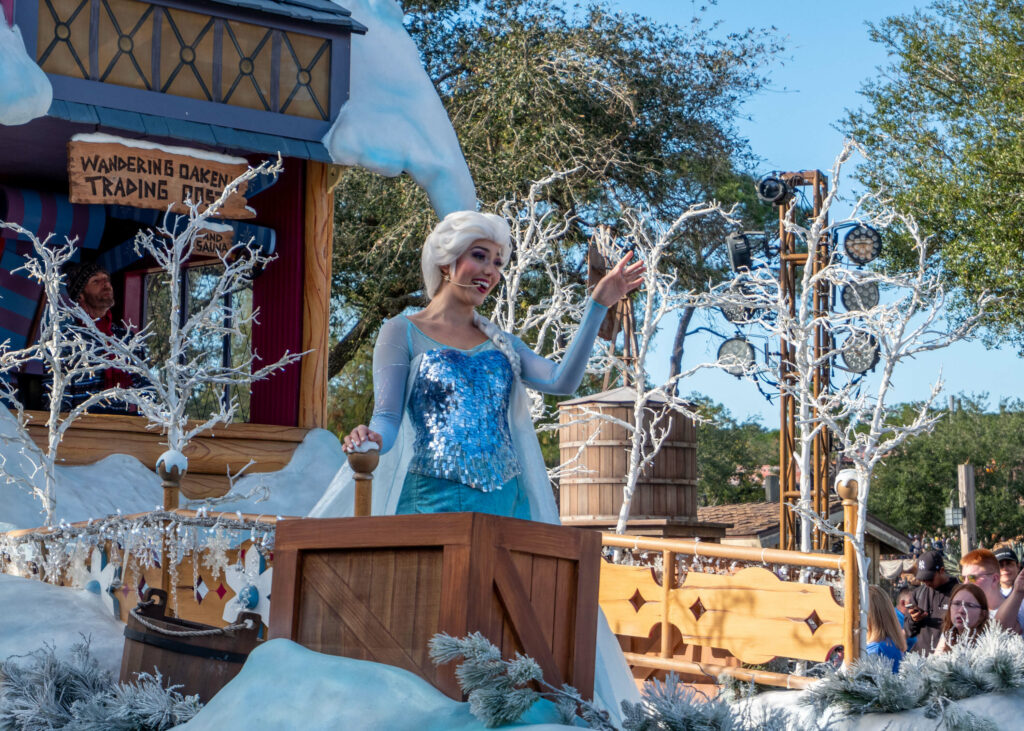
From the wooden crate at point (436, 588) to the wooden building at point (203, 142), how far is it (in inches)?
255

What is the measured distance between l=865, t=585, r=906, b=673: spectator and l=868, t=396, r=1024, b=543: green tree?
28.6 metres

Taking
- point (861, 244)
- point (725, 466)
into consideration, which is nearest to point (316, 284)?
point (861, 244)

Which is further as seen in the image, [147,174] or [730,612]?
[147,174]

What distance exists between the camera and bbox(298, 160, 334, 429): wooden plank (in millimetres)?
10117

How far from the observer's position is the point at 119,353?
7895 millimetres

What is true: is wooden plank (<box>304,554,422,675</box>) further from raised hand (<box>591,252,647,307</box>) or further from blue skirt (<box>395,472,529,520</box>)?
raised hand (<box>591,252,647,307</box>)

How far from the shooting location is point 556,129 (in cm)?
1683

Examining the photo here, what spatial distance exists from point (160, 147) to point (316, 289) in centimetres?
167

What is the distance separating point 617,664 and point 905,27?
1810 centimetres

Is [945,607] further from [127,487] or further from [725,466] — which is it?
[725,466]

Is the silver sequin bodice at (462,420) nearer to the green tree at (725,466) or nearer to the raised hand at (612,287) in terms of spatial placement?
the raised hand at (612,287)

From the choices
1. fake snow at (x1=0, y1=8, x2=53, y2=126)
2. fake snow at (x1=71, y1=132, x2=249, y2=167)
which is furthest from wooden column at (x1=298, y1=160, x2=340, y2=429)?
fake snow at (x1=0, y1=8, x2=53, y2=126)

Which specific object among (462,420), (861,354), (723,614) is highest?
(861,354)

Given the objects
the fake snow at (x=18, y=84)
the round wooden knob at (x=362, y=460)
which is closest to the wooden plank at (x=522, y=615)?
the round wooden knob at (x=362, y=460)
